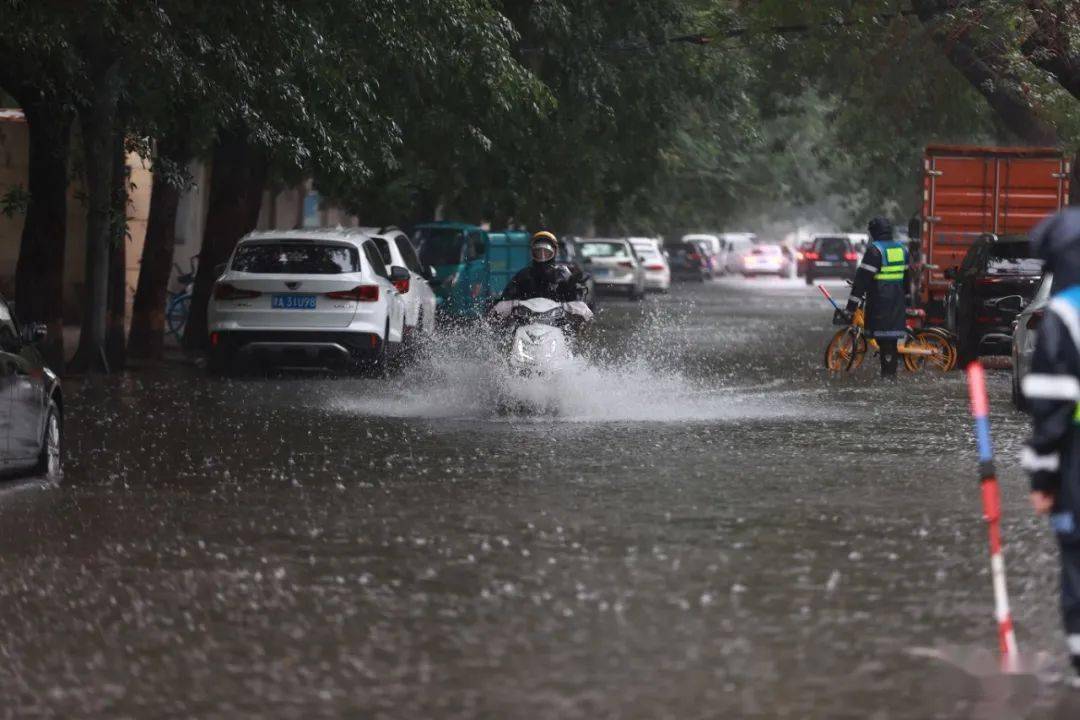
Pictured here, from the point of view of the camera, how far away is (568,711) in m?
6.57

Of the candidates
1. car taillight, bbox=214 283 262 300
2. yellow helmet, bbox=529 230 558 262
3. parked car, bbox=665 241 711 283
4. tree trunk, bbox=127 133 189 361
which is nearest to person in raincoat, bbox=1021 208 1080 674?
yellow helmet, bbox=529 230 558 262

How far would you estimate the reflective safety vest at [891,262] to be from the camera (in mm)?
23797

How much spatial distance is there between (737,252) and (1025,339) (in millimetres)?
79603

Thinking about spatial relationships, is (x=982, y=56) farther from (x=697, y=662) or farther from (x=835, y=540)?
(x=697, y=662)

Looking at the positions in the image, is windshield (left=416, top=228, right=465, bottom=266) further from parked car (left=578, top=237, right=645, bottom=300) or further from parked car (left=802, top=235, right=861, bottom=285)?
parked car (left=802, top=235, right=861, bottom=285)

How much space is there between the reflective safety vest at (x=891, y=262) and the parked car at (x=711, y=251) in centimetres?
5725

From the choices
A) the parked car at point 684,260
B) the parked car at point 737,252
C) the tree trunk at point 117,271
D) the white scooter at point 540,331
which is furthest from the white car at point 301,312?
the parked car at point 737,252

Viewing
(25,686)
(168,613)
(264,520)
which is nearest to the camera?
(25,686)

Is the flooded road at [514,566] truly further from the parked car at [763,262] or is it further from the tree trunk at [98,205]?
the parked car at [763,262]

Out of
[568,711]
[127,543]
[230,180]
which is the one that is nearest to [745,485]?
[127,543]

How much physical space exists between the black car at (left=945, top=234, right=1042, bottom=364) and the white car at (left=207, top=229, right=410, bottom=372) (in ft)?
22.3

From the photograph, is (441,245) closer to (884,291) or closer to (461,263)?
(461,263)

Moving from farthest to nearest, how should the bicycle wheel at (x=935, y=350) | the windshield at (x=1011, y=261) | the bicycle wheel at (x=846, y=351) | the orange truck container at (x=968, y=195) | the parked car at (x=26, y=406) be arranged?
the orange truck container at (x=968, y=195)
the bicycle wheel at (x=935, y=350)
the bicycle wheel at (x=846, y=351)
the windshield at (x=1011, y=261)
the parked car at (x=26, y=406)

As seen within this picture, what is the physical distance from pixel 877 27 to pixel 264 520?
24447 mm
